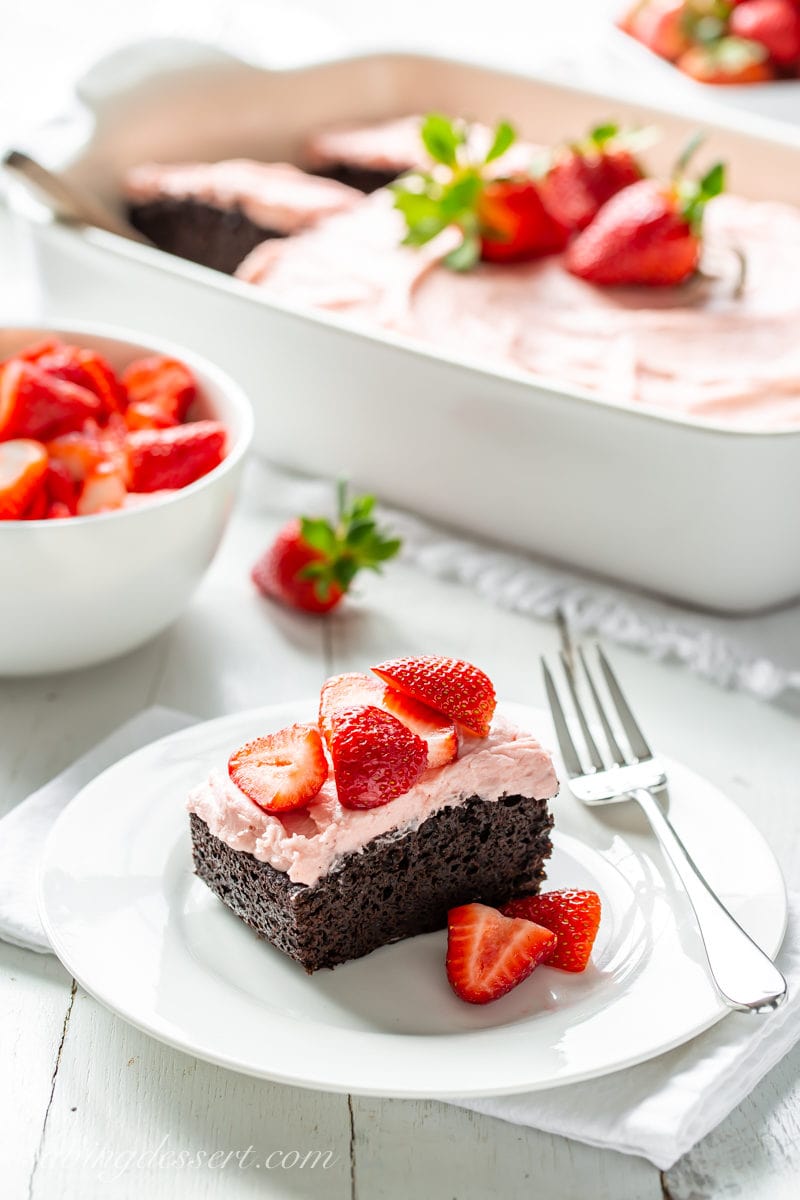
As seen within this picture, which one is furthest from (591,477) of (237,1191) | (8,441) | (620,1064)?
(237,1191)

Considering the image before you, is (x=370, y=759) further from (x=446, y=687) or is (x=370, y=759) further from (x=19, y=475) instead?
(x=19, y=475)

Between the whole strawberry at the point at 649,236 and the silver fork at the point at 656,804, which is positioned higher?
the whole strawberry at the point at 649,236

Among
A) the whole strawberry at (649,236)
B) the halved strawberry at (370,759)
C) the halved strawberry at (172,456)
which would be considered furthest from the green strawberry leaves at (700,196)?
the halved strawberry at (370,759)

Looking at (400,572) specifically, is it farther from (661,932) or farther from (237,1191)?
(237,1191)

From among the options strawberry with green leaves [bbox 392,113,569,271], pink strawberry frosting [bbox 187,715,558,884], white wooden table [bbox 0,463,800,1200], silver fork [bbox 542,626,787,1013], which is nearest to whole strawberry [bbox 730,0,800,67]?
strawberry with green leaves [bbox 392,113,569,271]

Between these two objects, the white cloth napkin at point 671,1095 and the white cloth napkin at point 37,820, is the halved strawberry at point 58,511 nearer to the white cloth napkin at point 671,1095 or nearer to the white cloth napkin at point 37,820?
the white cloth napkin at point 37,820

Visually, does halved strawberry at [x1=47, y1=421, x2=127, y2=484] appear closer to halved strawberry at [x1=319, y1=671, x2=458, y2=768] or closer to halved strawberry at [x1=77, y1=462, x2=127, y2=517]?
halved strawberry at [x1=77, y1=462, x2=127, y2=517]

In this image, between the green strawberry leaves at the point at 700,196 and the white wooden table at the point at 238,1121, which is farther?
the green strawberry leaves at the point at 700,196
